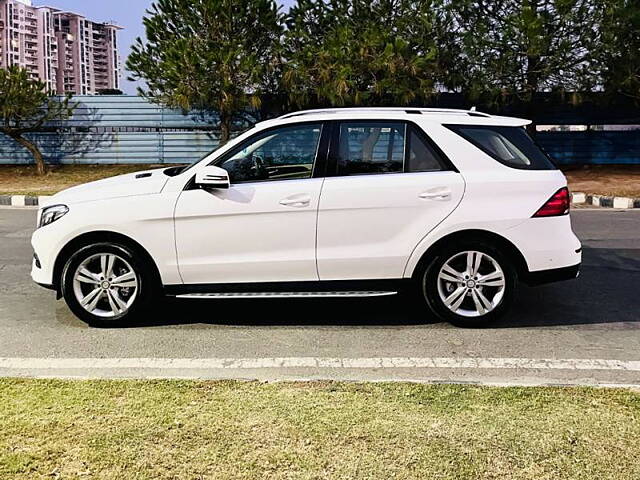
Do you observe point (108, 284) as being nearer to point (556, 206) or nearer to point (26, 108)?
point (556, 206)

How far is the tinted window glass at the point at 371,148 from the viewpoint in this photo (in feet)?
17.8

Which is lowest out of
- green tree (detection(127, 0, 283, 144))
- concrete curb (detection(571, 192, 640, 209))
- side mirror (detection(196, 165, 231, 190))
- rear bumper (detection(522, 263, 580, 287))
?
rear bumper (detection(522, 263, 580, 287))

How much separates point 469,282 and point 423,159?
3.26 feet

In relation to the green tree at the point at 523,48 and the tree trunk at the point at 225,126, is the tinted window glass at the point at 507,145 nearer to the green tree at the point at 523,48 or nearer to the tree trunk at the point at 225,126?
the green tree at the point at 523,48

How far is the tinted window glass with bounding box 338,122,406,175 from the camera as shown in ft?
17.8

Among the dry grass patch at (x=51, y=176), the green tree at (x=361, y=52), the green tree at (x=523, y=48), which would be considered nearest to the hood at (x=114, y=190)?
the dry grass patch at (x=51, y=176)

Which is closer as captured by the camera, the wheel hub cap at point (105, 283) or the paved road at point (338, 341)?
the paved road at point (338, 341)

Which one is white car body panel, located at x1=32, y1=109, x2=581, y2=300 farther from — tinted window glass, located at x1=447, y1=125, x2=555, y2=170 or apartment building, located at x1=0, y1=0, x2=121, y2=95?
apartment building, located at x1=0, y1=0, x2=121, y2=95

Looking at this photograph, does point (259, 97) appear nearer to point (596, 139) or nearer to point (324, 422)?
point (596, 139)

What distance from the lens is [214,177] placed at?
524 centimetres

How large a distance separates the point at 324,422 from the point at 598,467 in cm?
Answer: 125

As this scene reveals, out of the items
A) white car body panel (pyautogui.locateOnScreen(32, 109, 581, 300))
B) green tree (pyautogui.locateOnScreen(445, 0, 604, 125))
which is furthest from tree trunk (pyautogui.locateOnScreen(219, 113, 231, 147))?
A: white car body panel (pyautogui.locateOnScreen(32, 109, 581, 300))

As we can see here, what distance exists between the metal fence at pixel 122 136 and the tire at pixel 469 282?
674 inches

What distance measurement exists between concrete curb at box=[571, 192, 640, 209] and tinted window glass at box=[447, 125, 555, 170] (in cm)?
928
